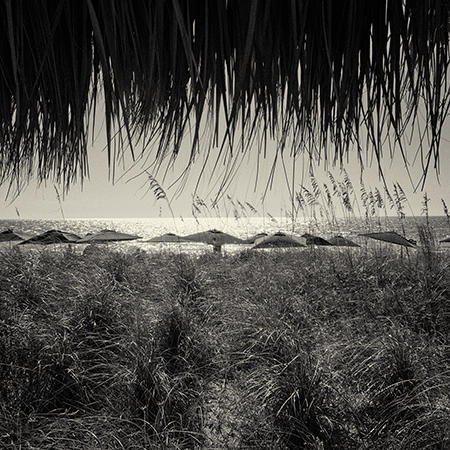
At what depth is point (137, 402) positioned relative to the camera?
234 cm

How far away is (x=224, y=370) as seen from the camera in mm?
2967

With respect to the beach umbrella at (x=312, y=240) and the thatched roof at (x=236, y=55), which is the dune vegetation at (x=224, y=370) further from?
the beach umbrella at (x=312, y=240)

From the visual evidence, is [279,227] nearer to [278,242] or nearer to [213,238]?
[213,238]

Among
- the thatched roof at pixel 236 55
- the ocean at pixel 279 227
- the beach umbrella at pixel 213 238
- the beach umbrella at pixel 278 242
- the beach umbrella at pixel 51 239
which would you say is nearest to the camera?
the thatched roof at pixel 236 55

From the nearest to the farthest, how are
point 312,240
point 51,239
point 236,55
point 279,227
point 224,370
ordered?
point 236,55 < point 224,370 < point 312,240 < point 51,239 < point 279,227

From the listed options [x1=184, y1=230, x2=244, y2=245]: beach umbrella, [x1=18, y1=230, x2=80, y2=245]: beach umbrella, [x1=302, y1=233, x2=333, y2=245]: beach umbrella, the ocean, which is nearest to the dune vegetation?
the ocean

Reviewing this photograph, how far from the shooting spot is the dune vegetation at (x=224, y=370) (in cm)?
209

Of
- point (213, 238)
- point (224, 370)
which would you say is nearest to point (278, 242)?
point (213, 238)

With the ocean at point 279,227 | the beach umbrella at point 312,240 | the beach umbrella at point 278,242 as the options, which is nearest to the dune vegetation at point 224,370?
the ocean at point 279,227

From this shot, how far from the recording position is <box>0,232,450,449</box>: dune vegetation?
209 cm

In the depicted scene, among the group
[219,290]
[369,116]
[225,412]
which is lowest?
[225,412]

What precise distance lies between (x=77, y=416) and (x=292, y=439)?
1493 mm

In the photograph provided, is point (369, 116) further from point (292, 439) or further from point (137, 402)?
point (137, 402)

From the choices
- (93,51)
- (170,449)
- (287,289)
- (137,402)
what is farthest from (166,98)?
(287,289)
